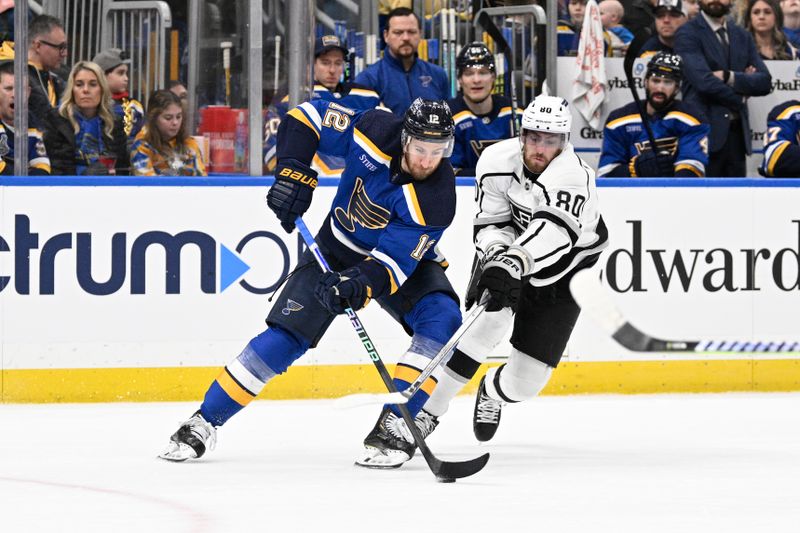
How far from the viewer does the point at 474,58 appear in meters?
6.00

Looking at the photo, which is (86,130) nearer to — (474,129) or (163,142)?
(163,142)

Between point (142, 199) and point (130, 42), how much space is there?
0.62 meters

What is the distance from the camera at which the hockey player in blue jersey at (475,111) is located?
19.7ft

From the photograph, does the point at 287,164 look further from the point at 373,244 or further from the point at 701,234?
the point at 701,234

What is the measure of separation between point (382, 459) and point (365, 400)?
0.35 metres

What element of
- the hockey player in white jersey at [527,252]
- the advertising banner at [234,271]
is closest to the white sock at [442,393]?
the hockey player in white jersey at [527,252]

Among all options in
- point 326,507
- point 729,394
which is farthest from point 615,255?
point 326,507

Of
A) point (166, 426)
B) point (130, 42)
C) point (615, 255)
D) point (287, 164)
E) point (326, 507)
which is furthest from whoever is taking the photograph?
point (615, 255)

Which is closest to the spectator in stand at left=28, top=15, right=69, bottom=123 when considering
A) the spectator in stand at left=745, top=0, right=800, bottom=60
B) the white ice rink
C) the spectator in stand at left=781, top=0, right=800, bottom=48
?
the white ice rink

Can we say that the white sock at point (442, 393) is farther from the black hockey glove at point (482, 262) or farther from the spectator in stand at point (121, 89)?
the spectator in stand at point (121, 89)

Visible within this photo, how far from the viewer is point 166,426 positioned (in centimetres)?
499

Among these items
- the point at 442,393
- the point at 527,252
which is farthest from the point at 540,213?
the point at 442,393

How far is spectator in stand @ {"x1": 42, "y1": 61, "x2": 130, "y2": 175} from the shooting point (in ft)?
18.4

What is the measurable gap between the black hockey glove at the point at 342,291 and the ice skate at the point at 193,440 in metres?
0.53
